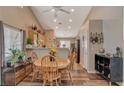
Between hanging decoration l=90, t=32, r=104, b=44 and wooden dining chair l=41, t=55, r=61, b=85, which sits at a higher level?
hanging decoration l=90, t=32, r=104, b=44

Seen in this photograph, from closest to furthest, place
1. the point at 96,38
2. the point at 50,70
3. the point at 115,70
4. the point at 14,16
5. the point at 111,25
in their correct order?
1. the point at 50,70
2. the point at 115,70
3. the point at 14,16
4. the point at 111,25
5. the point at 96,38

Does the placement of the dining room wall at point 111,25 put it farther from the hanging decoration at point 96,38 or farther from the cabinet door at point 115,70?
the cabinet door at point 115,70

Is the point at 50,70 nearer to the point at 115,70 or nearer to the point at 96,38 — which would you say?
the point at 115,70

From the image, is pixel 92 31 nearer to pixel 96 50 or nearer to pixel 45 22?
pixel 96 50

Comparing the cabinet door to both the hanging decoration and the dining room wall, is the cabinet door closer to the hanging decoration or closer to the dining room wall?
the dining room wall

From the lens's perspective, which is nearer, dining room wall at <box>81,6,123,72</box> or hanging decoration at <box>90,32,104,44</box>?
dining room wall at <box>81,6,123,72</box>

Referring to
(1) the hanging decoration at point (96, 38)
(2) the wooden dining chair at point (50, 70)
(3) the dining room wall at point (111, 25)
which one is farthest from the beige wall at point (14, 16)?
(3) the dining room wall at point (111, 25)

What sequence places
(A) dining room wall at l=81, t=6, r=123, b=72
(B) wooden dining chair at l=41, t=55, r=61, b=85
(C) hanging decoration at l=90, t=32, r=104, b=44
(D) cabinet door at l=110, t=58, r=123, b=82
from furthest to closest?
(C) hanging decoration at l=90, t=32, r=104, b=44 < (A) dining room wall at l=81, t=6, r=123, b=72 < (D) cabinet door at l=110, t=58, r=123, b=82 < (B) wooden dining chair at l=41, t=55, r=61, b=85

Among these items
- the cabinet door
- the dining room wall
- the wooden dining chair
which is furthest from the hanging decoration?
the wooden dining chair

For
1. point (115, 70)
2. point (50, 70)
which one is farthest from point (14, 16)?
point (115, 70)

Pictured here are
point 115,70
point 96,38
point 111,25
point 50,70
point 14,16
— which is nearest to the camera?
point 50,70

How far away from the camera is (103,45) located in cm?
841
